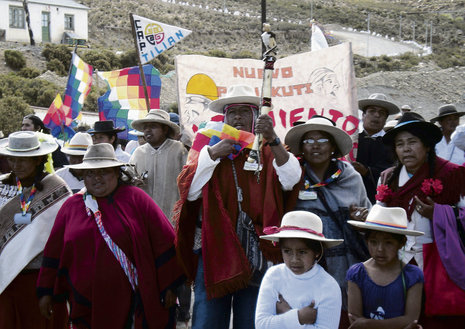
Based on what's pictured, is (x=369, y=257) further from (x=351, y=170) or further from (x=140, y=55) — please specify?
(x=140, y=55)

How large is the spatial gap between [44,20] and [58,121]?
59.9m

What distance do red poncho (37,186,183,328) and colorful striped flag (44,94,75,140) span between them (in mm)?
6762

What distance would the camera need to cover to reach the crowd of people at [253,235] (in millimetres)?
4113

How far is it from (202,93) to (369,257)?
9.45ft

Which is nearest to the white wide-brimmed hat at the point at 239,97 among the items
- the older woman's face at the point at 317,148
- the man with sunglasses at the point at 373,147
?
the older woman's face at the point at 317,148

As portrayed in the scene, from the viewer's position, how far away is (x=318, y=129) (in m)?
4.62

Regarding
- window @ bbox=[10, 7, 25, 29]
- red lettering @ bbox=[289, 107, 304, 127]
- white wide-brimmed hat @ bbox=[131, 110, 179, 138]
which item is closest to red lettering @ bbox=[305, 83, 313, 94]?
red lettering @ bbox=[289, 107, 304, 127]

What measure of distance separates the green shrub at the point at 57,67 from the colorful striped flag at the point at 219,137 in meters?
44.2

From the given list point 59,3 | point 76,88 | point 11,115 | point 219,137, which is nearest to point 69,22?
point 59,3

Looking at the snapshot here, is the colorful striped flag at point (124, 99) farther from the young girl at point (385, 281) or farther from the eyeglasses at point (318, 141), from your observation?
the young girl at point (385, 281)

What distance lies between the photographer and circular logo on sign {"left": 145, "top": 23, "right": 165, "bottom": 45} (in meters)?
9.59

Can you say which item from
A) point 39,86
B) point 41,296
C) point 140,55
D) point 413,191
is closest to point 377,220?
point 413,191

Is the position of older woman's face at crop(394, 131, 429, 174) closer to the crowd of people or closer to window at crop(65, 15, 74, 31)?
the crowd of people

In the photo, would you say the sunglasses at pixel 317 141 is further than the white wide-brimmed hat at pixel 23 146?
No
